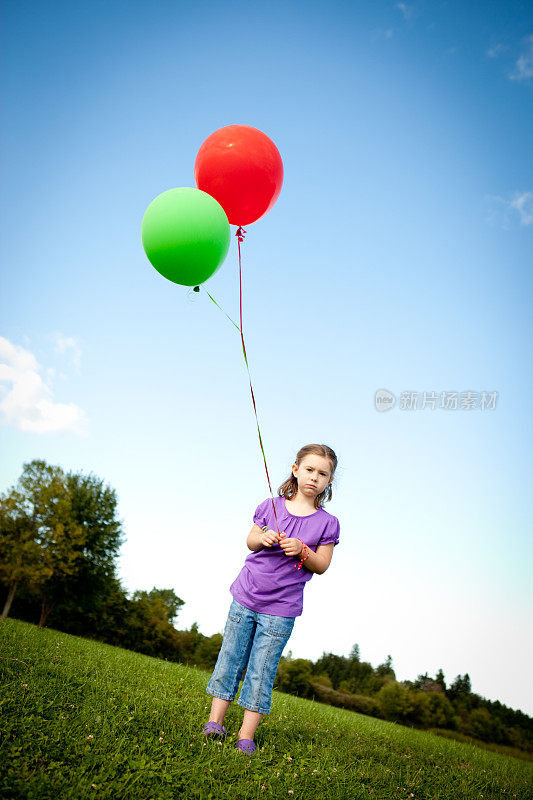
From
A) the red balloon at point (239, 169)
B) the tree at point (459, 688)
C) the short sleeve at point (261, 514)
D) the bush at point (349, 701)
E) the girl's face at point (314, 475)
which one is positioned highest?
the red balloon at point (239, 169)

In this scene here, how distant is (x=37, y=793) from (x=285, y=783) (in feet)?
3.70

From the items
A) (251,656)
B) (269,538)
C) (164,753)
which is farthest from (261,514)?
(164,753)

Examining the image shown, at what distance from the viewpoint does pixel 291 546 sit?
8.65 ft

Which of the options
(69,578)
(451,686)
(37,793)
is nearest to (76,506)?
(69,578)

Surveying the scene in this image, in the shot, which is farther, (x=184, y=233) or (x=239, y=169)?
(x=239, y=169)

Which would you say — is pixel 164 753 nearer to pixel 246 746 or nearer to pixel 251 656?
pixel 246 746

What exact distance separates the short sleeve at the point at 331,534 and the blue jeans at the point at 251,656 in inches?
19.1

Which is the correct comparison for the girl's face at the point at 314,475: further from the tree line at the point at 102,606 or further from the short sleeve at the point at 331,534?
the tree line at the point at 102,606

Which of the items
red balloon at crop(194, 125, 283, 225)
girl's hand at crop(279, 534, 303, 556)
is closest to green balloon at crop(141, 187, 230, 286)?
red balloon at crop(194, 125, 283, 225)

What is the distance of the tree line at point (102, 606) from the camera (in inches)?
653

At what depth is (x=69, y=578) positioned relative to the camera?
1738 centimetres

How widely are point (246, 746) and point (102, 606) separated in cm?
2000

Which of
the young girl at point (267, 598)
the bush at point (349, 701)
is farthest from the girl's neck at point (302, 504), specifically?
the bush at point (349, 701)

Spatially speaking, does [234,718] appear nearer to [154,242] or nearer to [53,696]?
[53,696]
